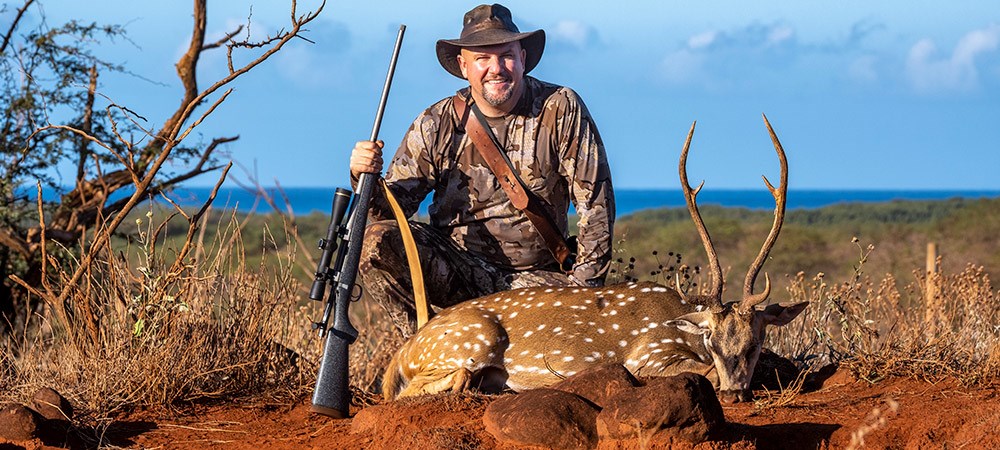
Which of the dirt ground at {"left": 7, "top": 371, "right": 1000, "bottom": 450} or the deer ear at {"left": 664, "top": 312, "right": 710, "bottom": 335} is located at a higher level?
the deer ear at {"left": 664, "top": 312, "right": 710, "bottom": 335}

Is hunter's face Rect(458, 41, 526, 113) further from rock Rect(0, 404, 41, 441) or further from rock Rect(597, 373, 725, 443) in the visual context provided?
rock Rect(0, 404, 41, 441)

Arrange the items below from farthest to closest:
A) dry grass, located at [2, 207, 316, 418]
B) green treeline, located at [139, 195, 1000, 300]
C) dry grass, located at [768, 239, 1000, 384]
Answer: green treeline, located at [139, 195, 1000, 300] → dry grass, located at [2, 207, 316, 418] → dry grass, located at [768, 239, 1000, 384]

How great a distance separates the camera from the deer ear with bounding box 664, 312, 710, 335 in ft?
22.1

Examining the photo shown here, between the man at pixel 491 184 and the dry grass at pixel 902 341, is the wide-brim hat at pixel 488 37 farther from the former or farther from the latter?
the dry grass at pixel 902 341

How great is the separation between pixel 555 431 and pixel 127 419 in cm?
300

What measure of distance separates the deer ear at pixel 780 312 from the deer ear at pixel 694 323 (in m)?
0.31

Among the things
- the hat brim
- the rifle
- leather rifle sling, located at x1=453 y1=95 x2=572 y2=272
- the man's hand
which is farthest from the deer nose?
the hat brim

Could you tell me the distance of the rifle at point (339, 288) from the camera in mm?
7141

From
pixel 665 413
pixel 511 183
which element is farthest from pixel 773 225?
pixel 511 183

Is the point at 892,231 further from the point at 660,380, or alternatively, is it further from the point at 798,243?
the point at 660,380

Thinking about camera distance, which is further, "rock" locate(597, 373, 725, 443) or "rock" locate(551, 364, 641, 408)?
"rock" locate(551, 364, 641, 408)

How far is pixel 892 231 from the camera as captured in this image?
37.5 meters

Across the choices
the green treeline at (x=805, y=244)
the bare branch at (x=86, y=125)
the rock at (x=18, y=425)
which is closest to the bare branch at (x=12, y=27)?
the bare branch at (x=86, y=125)

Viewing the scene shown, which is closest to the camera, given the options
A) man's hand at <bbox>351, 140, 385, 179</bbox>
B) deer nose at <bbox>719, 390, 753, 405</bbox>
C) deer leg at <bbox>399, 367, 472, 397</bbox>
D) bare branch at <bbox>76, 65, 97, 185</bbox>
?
deer nose at <bbox>719, 390, 753, 405</bbox>
